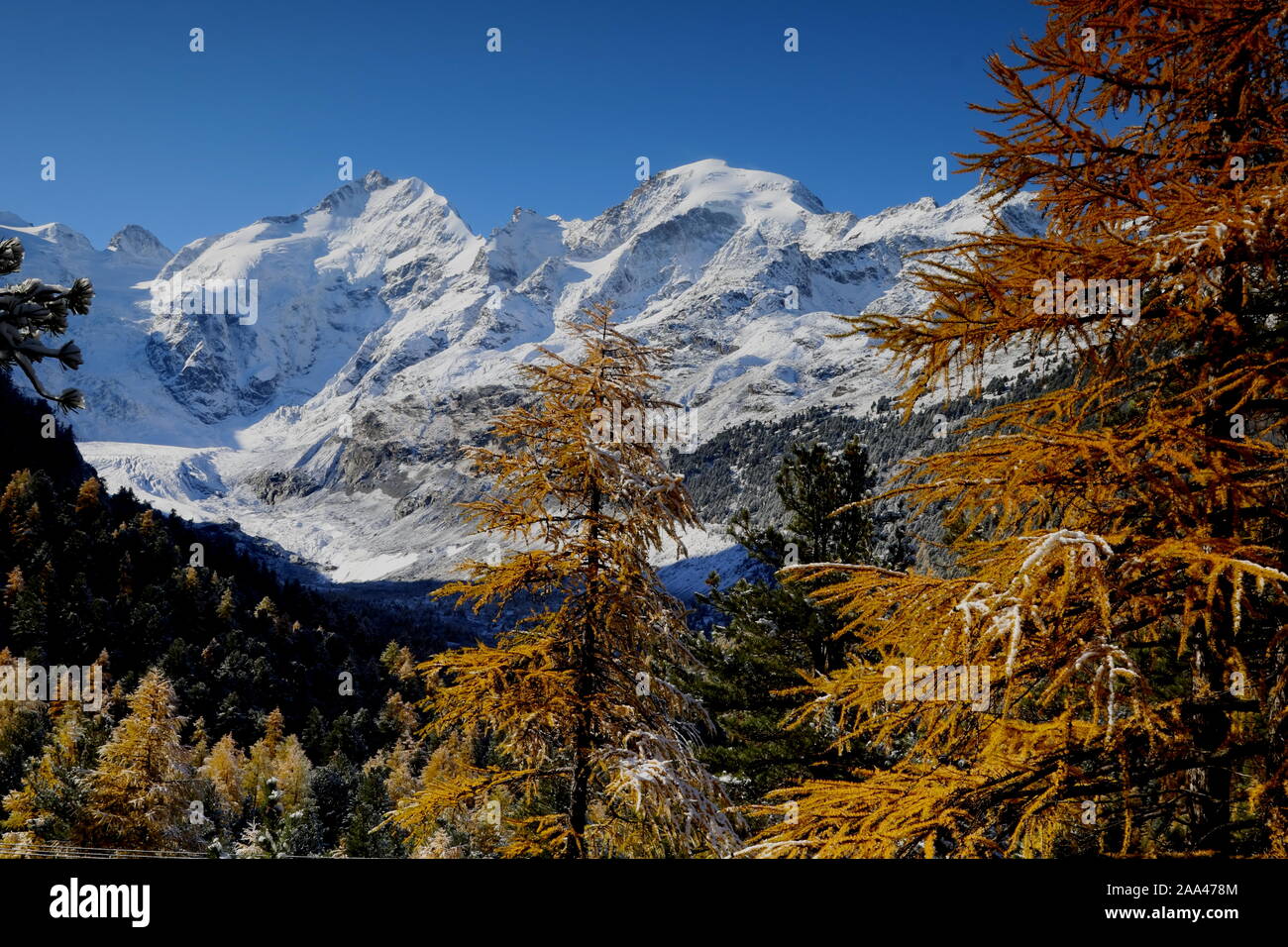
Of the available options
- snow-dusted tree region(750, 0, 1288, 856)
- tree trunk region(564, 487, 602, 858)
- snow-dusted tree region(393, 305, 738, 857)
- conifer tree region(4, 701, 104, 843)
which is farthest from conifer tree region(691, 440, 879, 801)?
conifer tree region(4, 701, 104, 843)

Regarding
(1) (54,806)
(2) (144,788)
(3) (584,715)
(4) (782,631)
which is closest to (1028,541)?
(3) (584,715)

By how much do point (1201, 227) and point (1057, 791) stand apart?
3.08 m

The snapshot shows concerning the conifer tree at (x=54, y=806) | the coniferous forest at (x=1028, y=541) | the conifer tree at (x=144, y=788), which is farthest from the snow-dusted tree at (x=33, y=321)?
the conifer tree at (x=54, y=806)

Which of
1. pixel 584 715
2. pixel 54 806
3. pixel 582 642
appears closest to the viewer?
pixel 584 715

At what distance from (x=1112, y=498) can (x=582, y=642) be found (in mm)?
5984

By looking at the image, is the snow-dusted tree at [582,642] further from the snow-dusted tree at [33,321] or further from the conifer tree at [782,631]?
the conifer tree at [782,631]

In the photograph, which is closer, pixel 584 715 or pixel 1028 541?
pixel 1028 541

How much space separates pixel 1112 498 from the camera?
436 centimetres

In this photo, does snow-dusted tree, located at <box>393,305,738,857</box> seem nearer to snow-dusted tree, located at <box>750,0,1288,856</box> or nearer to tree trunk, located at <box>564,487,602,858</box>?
tree trunk, located at <box>564,487,602,858</box>

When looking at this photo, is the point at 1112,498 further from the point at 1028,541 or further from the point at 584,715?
the point at 584,715
